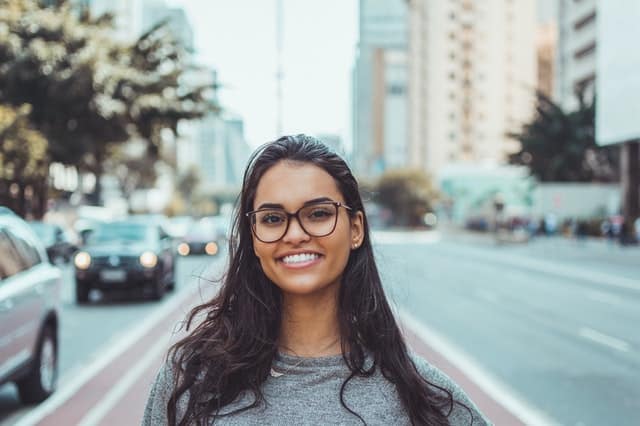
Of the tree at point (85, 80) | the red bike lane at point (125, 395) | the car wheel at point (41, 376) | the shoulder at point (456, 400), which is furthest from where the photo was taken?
the tree at point (85, 80)

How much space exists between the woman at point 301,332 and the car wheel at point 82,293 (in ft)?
53.7

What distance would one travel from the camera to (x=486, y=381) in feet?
31.2

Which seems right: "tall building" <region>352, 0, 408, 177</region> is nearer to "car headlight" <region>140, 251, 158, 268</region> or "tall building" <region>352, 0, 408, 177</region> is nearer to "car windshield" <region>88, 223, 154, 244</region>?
"car windshield" <region>88, 223, 154, 244</region>

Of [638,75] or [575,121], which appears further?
[575,121]

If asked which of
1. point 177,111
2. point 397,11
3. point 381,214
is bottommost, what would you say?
point 381,214

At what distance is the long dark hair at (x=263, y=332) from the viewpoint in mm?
2125

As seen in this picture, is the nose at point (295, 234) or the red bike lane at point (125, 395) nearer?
the nose at point (295, 234)

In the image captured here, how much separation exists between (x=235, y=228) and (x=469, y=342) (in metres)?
10.8

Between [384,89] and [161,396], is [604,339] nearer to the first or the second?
[161,396]

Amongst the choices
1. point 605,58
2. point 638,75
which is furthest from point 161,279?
point 605,58

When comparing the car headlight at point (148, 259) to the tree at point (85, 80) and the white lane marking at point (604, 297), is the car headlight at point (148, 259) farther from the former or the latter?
the tree at point (85, 80)

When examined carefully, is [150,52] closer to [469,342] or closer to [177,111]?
[177,111]

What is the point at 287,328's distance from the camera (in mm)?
2305

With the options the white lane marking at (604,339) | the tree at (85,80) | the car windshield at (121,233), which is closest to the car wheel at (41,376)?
the white lane marking at (604,339)
